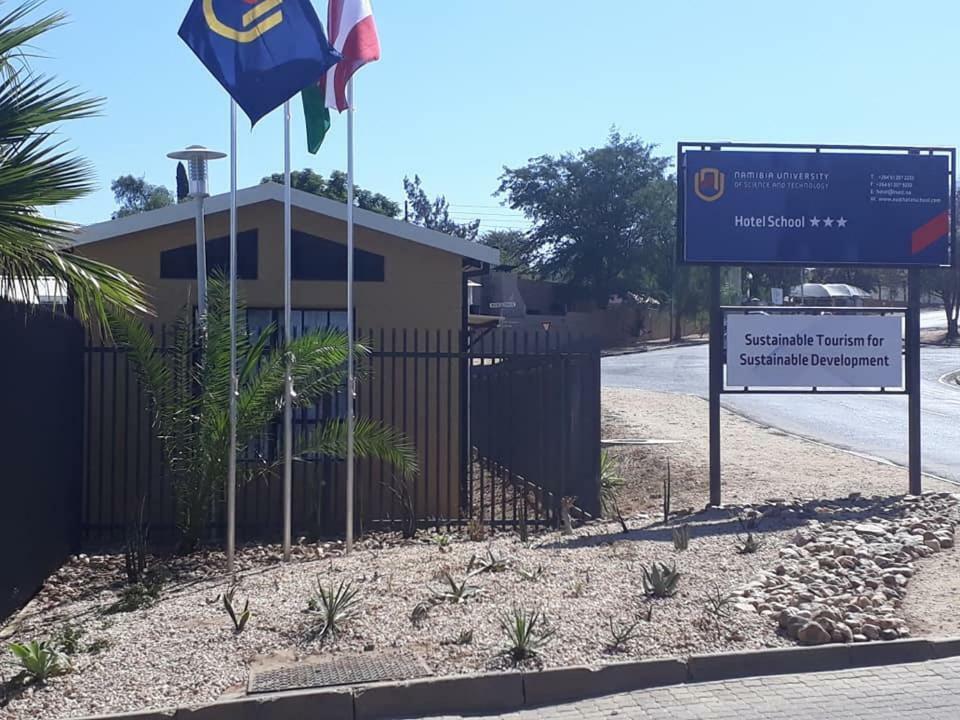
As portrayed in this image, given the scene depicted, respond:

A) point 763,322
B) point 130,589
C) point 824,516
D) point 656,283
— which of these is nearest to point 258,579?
point 130,589

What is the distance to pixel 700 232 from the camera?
1162cm

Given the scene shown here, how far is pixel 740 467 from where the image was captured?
15.3 meters

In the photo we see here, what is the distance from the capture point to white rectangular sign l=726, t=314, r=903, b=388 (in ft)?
38.7

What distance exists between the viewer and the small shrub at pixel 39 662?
631 cm

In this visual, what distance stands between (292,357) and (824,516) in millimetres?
4972

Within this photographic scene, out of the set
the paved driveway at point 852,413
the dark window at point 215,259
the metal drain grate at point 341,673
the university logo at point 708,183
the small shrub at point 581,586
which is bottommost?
the metal drain grate at point 341,673

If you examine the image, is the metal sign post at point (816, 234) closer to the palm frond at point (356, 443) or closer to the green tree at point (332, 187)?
the palm frond at point (356, 443)

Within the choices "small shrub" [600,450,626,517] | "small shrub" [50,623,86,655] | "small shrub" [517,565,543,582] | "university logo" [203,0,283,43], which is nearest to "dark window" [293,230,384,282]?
"small shrub" [600,450,626,517]

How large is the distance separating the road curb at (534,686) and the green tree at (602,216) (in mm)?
56170

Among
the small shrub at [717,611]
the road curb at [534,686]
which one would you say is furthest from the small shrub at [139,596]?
the small shrub at [717,611]

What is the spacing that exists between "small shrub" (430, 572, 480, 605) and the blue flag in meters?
3.92

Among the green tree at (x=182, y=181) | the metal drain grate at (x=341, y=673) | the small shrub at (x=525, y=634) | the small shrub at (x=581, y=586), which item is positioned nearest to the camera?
the metal drain grate at (x=341, y=673)

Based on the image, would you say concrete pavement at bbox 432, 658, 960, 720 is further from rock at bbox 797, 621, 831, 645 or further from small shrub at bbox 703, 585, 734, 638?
small shrub at bbox 703, 585, 734, 638

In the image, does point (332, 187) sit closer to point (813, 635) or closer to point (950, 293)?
point (950, 293)
